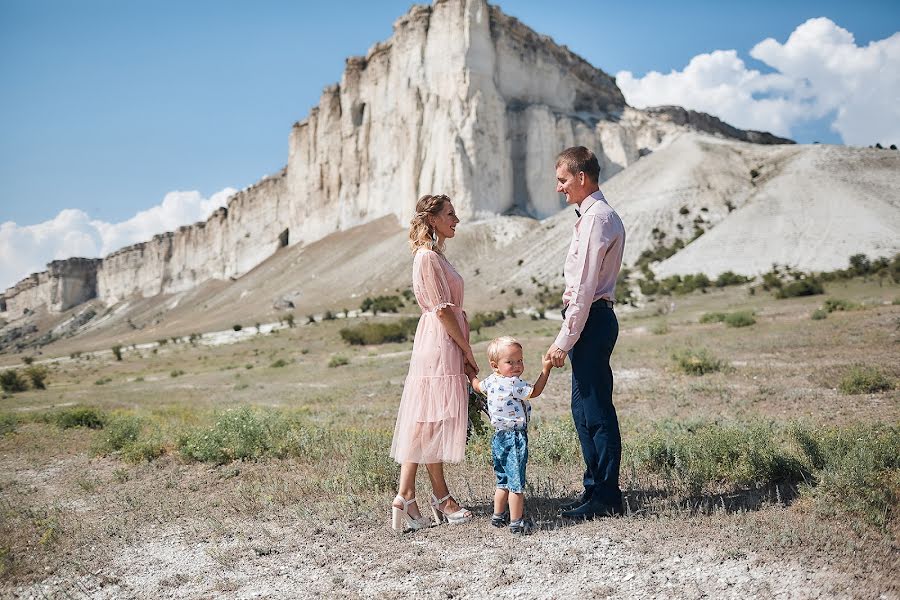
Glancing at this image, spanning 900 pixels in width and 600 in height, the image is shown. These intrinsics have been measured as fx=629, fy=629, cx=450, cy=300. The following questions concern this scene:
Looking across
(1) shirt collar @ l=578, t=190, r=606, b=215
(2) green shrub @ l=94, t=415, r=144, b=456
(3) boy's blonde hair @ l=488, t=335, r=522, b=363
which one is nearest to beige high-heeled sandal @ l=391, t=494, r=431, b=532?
(3) boy's blonde hair @ l=488, t=335, r=522, b=363

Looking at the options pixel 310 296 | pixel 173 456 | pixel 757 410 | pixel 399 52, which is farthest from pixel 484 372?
pixel 399 52

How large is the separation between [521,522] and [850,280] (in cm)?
3083

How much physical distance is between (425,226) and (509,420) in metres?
1.47

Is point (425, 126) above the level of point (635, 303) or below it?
above

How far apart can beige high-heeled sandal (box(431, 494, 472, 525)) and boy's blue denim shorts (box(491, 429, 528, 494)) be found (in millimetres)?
365

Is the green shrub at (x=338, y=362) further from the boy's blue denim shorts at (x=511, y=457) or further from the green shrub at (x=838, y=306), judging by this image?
the boy's blue denim shorts at (x=511, y=457)

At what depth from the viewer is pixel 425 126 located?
5912cm

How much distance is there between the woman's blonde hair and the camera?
4449 mm

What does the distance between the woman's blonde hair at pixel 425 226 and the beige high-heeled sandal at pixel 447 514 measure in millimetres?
1751

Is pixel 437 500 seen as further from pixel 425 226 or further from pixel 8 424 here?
pixel 8 424

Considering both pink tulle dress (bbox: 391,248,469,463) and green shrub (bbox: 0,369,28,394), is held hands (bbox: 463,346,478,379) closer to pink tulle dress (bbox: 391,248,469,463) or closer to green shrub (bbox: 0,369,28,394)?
pink tulle dress (bbox: 391,248,469,463)

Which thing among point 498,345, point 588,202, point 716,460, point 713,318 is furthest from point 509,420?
point 713,318

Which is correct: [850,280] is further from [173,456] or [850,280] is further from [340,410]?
[173,456]

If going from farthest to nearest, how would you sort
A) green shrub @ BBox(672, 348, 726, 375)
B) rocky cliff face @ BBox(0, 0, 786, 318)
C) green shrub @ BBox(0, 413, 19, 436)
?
rocky cliff face @ BBox(0, 0, 786, 318), green shrub @ BBox(672, 348, 726, 375), green shrub @ BBox(0, 413, 19, 436)
